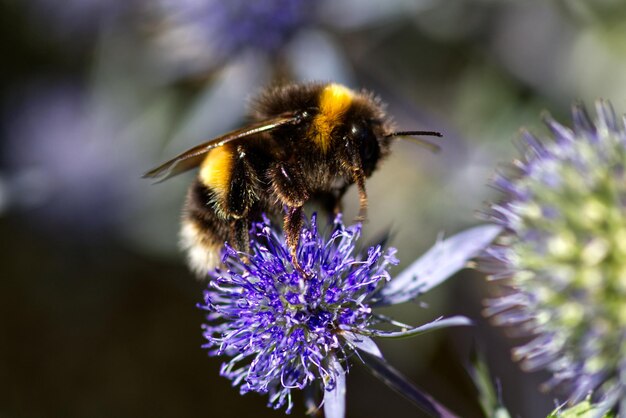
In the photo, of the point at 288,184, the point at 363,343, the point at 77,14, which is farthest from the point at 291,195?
the point at 77,14

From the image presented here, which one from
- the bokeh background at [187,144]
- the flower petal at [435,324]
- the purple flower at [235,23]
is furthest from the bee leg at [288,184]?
the purple flower at [235,23]

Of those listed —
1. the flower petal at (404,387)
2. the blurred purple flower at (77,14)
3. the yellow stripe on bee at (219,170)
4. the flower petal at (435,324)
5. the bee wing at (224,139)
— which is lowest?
the flower petal at (404,387)

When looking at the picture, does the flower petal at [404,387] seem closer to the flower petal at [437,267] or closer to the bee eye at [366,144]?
the flower petal at [437,267]

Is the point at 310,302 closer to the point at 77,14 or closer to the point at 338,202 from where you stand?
the point at 338,202

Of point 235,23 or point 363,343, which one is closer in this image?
point 363,343

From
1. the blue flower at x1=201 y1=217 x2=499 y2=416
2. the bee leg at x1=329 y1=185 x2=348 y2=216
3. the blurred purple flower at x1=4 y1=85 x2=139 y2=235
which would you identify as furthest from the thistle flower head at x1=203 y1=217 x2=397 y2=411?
the blurred purple flower at x1=4 y1=85 x2=139 y2=235

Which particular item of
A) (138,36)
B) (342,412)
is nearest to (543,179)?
(342,412)

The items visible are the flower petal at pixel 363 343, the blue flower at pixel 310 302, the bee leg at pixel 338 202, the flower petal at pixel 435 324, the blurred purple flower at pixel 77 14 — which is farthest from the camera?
the blurred purple flower at pixel 77 14

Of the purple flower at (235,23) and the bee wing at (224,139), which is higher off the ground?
the purple flower at (235,23)
